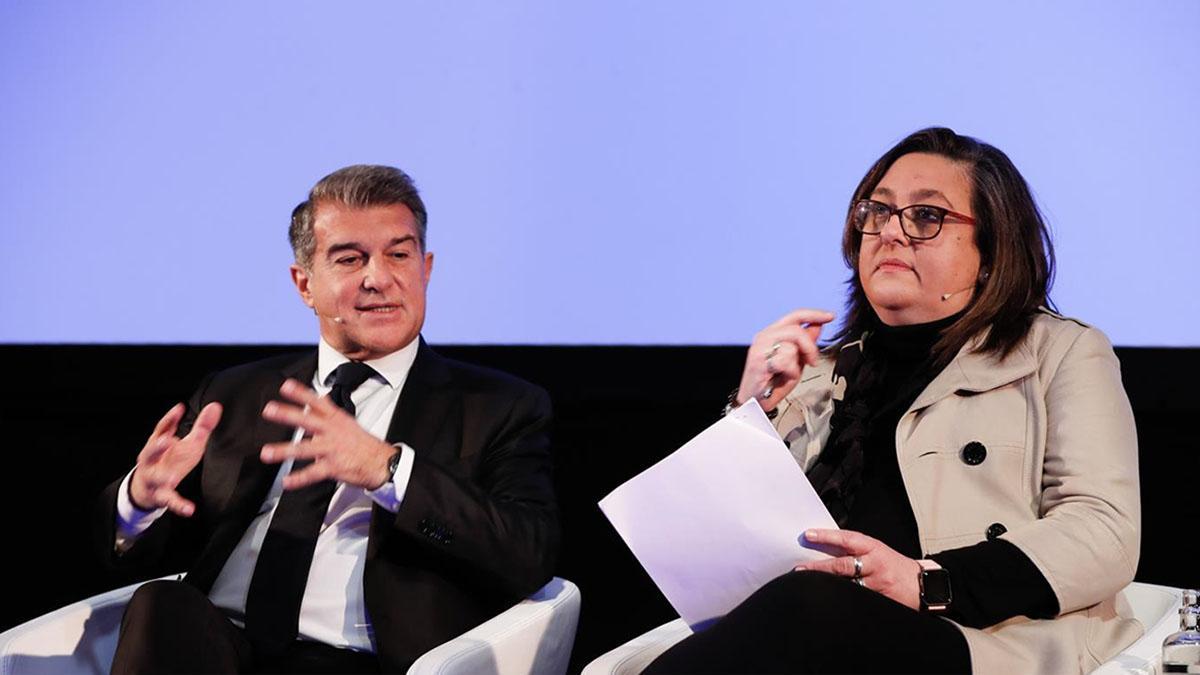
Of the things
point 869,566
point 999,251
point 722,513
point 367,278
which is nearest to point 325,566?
point 367,278

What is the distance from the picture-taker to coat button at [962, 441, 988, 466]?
2.48 m

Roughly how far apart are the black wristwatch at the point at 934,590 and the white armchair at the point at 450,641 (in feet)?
2.49

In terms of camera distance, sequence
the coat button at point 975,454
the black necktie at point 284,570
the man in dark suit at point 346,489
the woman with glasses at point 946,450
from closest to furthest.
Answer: the woman with glasses at point 946,450
the coat button at point 975,454
the man in dark suit at point 346,489
the black necktie at point 284,570

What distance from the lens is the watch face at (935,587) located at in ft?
7.41

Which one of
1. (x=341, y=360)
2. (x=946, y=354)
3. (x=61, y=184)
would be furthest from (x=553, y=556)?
(x=61, y=184)

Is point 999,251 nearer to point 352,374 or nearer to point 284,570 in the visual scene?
point 352,374

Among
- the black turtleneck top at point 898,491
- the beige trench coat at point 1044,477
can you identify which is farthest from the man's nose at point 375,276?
the beige trench coat at point 1044,477

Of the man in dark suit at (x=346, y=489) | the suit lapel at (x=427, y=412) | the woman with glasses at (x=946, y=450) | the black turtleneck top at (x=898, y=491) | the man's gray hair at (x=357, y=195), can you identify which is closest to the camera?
the woman with glasses at (x=946, y=450)

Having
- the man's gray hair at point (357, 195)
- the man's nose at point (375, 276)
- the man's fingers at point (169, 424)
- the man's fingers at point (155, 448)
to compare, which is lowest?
the man's fingers at point (155, 448)

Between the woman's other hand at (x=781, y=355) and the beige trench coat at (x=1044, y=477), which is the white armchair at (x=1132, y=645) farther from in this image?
the woman's other hand at (x=781, y=355)

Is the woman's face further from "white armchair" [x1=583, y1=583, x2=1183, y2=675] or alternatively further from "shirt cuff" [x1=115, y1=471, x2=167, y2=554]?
"shirt cuff" [x1=115, y1=471, x2=167, y2=554]

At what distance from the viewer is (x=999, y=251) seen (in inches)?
104

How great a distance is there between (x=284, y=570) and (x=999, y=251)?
1.46 meters

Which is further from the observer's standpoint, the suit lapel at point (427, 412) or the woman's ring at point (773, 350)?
the suit lapel at point (427, 412)
